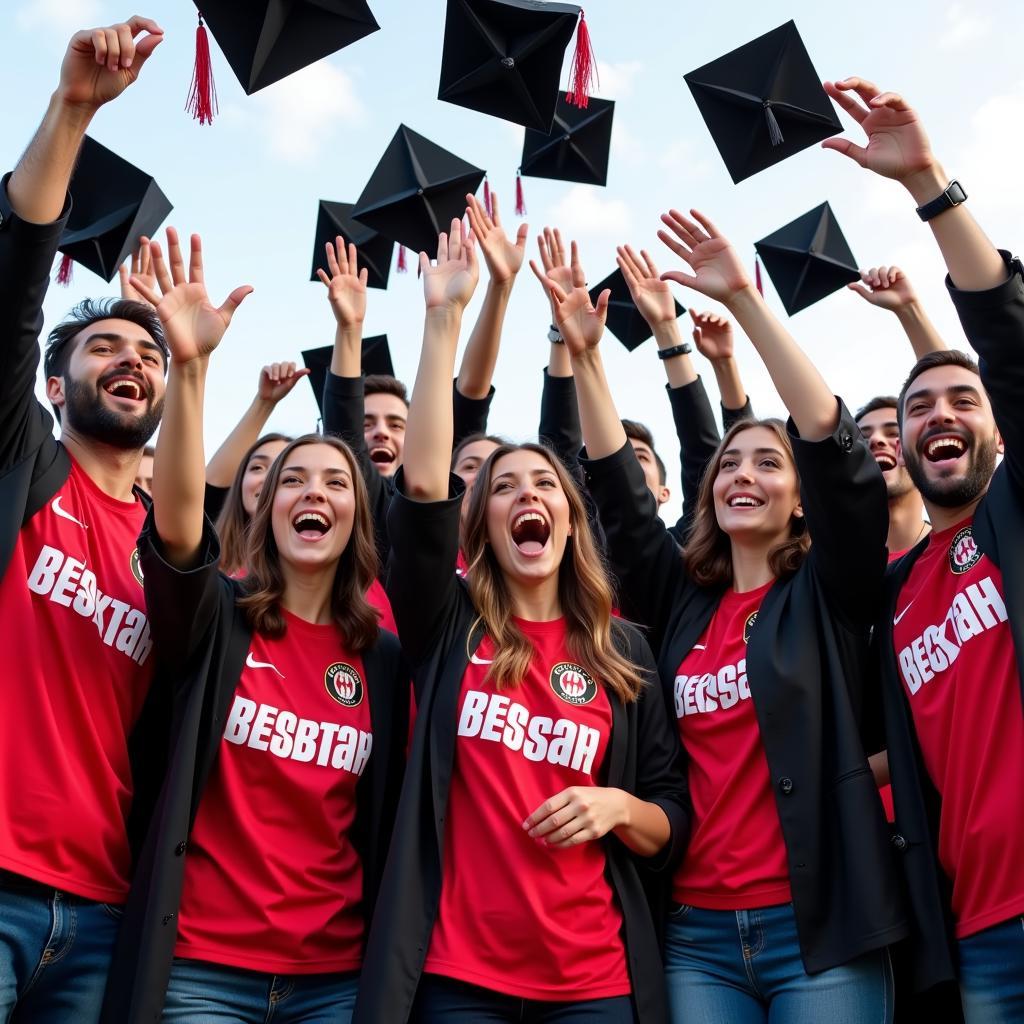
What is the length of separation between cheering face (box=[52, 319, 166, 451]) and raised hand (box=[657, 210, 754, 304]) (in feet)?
5.58

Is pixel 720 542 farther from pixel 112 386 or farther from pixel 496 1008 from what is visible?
pixel 112 386

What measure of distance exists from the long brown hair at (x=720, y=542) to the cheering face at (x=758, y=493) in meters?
0.03

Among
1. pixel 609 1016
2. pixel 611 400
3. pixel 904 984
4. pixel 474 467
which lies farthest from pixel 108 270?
pixel 904 984

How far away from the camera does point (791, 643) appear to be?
3064 mm

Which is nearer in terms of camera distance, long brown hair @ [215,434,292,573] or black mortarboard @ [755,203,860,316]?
long brown hair @ [215,434,292,573]

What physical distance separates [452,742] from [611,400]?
4.60ft

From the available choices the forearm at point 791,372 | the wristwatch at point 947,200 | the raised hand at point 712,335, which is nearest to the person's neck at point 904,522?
the raised hand at point 712,335

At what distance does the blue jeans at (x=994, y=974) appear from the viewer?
8.25ft

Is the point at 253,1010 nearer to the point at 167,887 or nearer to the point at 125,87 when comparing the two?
the point at 167,887

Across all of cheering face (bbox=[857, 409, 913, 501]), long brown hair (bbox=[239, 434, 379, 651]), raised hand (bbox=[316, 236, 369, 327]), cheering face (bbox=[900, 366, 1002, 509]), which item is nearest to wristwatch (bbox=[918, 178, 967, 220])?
cheering face (bbox=[900, 366, 1002, 509])

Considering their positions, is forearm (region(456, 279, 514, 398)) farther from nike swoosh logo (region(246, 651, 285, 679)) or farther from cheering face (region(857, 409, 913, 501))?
nike swoosh logo (region(246, 651, 285, 679))

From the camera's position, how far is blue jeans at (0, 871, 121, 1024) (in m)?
2.60

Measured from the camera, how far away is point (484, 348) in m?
4.67

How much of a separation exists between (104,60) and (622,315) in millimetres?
4194
